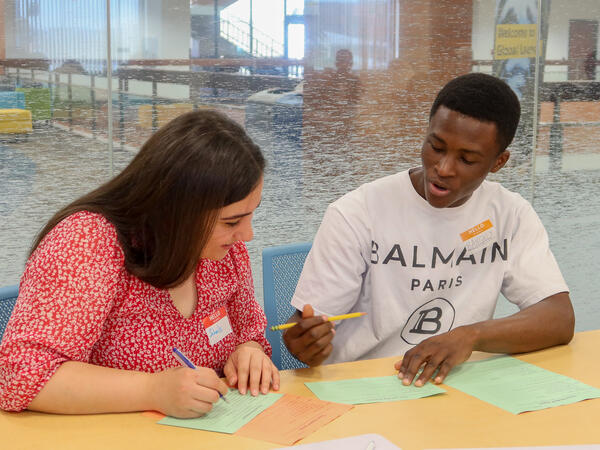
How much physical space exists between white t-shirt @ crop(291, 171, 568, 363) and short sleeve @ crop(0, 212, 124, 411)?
58 cm

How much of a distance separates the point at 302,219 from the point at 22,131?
1.25m

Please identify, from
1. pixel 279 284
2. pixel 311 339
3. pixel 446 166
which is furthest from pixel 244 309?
pixel 446 166

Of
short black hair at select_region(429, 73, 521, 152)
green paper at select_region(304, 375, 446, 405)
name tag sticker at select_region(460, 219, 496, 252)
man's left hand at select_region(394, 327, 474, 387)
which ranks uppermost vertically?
short black hair at select_region(429, 73, 521, 152)

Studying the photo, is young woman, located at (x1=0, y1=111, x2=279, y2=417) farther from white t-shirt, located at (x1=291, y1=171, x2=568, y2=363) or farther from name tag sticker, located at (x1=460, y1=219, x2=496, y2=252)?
name tag sticker, located at (x1=460, y1=219, x2=496, y2=252)

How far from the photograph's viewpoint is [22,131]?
9.36 ft

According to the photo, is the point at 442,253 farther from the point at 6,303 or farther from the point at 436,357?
the point at 6,303

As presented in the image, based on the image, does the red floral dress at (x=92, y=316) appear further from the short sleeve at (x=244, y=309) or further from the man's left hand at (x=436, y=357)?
the man's left hand at (x=436, y=357)

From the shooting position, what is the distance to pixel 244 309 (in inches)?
69.6

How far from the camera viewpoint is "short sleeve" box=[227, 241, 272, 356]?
175cm

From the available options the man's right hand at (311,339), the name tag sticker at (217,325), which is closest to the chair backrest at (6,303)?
the name tag sticker at (217,325)

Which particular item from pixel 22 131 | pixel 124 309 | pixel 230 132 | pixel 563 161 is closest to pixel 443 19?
pixel 563 161

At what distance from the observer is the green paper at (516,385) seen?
4.86ft

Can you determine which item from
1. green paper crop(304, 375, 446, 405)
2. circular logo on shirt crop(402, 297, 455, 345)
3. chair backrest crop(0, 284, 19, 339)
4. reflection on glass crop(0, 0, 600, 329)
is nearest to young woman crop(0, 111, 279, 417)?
green paper crop(304, 375, 446, 405)

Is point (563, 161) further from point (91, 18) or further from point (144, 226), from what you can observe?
point (144, 226)
